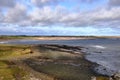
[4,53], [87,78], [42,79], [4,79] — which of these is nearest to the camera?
[4,79]

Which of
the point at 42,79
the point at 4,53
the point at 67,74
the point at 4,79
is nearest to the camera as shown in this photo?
the point at 4,79

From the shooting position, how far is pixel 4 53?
2213 inches

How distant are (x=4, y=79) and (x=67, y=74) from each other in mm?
10141

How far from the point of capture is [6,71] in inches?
1238

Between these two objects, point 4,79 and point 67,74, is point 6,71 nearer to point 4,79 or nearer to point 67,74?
point 4,79

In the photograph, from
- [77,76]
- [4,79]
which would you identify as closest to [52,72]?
[77,76]

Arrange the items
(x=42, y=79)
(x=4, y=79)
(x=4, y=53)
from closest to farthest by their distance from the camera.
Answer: (x=4, y=79) → (x=42, y=79) → (x=4, y=53)

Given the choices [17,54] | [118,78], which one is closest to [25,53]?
[17,54]

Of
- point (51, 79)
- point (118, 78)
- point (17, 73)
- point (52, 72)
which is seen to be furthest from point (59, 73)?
point (118, 78)

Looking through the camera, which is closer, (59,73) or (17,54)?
(59,73)

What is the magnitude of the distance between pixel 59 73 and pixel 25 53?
26.4 m

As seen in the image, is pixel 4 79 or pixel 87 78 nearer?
pixel 4 79

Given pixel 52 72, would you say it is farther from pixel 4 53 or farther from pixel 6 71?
pixel 4 53

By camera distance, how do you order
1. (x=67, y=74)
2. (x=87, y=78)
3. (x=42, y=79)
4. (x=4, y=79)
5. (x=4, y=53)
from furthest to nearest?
1. (x=4, y=53)
2. (x=67, y=74)
3. (x=87, y=78)
4. (x=42, y=79)
5. (x=4, y=79)
